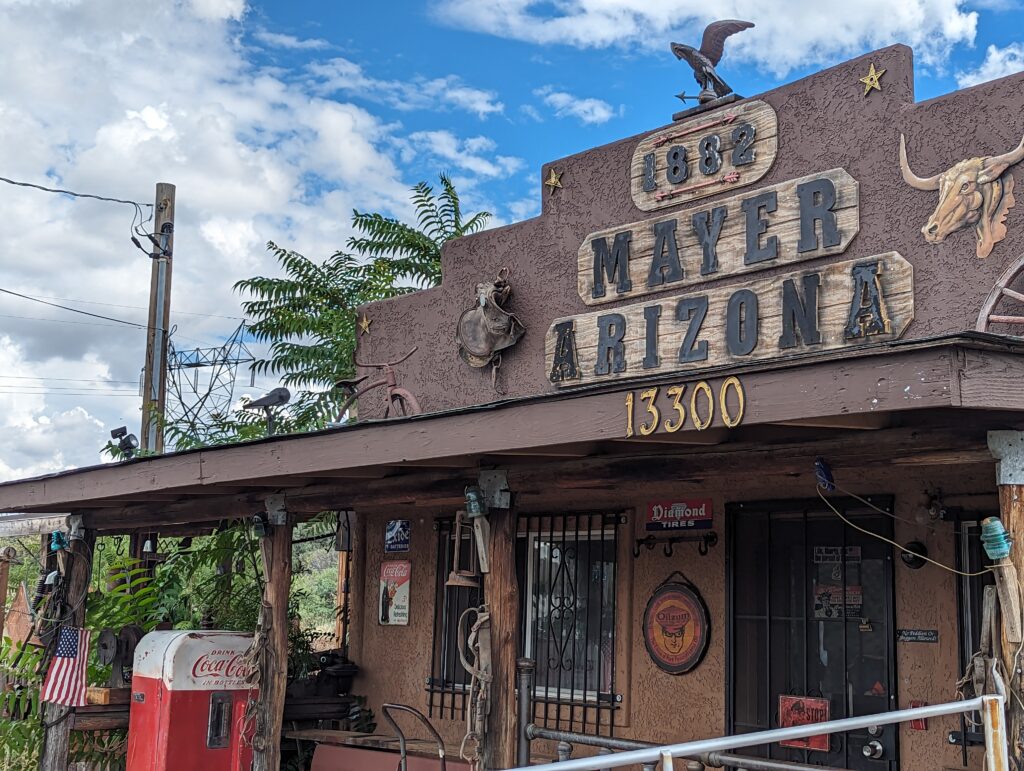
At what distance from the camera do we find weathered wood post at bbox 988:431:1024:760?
13.7 ft

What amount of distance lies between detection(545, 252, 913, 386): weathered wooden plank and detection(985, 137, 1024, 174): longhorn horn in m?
0.69

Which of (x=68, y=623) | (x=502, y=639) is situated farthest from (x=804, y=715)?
(x=68, y=623)

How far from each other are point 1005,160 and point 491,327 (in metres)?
3.94

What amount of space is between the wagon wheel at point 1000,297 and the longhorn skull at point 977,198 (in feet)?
0.66

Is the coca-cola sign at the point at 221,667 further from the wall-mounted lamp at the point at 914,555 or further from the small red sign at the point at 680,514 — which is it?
the wall-mounted lamp at the point at 914,555

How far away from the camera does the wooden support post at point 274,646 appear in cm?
779

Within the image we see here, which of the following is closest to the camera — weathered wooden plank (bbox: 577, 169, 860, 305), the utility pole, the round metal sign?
weathered wooden plank (bbox: 577, 169, 860, 305)

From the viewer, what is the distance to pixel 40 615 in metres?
9.60

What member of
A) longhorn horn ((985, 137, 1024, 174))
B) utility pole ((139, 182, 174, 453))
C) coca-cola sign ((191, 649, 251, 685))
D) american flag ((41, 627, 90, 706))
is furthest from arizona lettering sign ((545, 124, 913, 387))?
utility pole ((139, 182, 174, 453))

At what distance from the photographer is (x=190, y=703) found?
8086 millimetres

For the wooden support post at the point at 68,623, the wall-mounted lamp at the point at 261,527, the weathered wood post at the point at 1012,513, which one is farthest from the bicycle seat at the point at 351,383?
the weathered wood post at the point at 1012,513

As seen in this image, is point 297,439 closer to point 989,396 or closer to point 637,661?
point 637,661

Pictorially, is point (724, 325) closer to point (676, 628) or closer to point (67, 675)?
point (676, 628)

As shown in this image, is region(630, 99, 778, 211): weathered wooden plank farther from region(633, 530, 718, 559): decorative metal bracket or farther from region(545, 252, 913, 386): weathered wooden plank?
region(633, 530, 718, 559): decorative metal bracket
